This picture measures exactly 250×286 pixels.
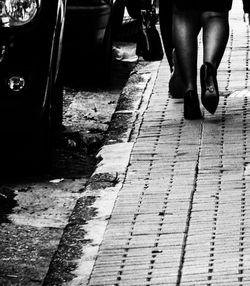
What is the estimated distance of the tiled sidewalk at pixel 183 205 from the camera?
530 centimetres

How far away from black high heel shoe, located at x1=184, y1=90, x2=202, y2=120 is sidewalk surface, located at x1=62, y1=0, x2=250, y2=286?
0.18 ft

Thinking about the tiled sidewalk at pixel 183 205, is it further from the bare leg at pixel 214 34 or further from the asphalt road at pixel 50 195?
the bare leg at pixel 214 34

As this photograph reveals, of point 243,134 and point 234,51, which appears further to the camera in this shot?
point 234,51

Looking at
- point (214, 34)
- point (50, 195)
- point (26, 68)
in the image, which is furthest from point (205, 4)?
point (50, 195)

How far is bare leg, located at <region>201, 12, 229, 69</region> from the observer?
7.86m

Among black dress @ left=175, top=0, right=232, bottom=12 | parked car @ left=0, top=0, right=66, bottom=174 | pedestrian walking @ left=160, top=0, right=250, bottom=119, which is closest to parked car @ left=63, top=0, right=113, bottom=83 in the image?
pedestrian walking @ left=160, top=0, right=250, bottom=119

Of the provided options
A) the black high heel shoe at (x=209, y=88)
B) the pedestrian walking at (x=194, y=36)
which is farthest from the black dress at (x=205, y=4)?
the black high heel shoe at (x=209, y=88)

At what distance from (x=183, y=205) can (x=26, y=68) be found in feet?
4.28

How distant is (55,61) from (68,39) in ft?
7.01

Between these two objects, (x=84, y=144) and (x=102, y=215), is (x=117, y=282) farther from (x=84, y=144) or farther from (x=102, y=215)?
(x=84, y=144)

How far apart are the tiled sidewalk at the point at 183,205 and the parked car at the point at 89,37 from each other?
3.05 feet

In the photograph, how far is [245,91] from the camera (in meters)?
8.89

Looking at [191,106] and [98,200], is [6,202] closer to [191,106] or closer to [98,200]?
[98,200]

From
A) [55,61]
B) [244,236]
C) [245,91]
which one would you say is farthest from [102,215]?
[245,91]
